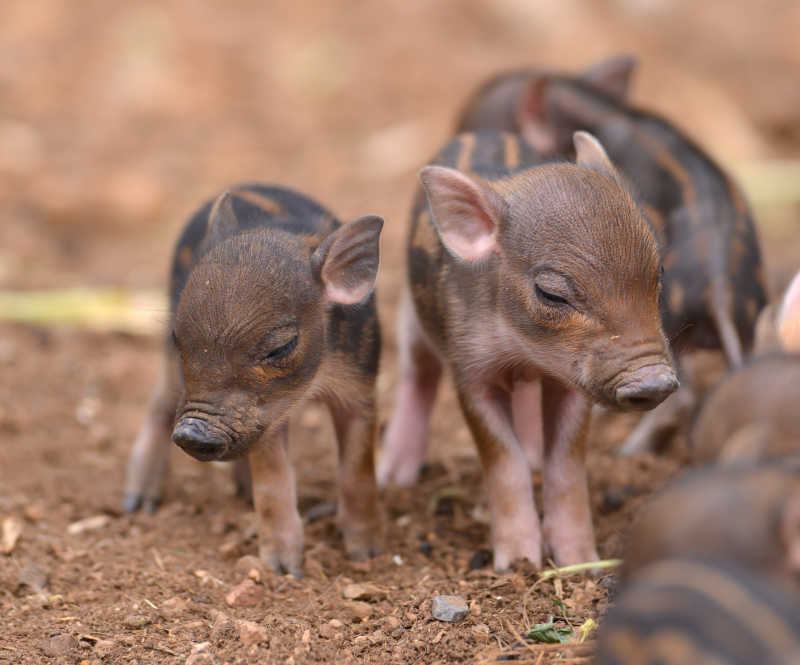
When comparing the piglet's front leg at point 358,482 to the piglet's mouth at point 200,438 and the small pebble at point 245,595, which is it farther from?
the piglet's mouth at point 200,438

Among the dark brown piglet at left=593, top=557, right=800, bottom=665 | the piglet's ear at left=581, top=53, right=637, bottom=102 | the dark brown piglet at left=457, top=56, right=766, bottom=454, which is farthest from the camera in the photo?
the piglet's ear at left=581, top=53, right=637, bottom=102

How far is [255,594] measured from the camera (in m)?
4.21

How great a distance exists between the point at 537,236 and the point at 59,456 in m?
3.05

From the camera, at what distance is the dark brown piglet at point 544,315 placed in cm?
402

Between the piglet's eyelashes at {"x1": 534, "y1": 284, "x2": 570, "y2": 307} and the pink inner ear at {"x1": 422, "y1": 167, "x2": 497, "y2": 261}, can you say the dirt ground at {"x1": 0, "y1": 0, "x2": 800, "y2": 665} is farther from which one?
the pink inner ear at {"x1": 422, "y1": 167, "x2": 497, "y2": 261}

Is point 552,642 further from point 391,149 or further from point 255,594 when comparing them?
point 391,149

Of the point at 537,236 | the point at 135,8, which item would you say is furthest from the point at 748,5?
the point at 537,236

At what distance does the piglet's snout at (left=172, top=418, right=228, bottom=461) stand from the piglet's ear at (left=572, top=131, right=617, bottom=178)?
1857mm

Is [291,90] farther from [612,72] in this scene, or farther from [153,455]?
[153,455]

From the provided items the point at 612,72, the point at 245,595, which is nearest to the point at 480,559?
the point at 245,595

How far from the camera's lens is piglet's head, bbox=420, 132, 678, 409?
13.0ft

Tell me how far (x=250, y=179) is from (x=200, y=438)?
21.5 ft

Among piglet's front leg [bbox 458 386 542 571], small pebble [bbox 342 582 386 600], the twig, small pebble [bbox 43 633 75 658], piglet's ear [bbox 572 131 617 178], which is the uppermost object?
piglet's ear [bbox 572 131 617 178]

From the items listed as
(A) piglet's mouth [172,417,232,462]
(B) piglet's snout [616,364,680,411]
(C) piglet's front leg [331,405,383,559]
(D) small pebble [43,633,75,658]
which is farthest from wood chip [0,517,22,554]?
(B) piglet's snout [616,364,680,411]
